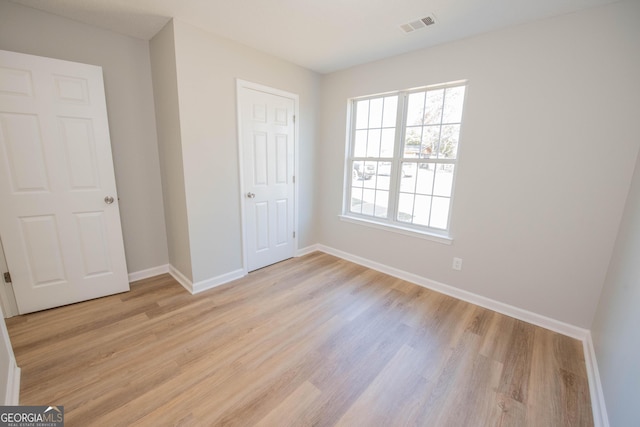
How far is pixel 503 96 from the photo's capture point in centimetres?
222

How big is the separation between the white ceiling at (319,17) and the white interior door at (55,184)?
1.68 ft

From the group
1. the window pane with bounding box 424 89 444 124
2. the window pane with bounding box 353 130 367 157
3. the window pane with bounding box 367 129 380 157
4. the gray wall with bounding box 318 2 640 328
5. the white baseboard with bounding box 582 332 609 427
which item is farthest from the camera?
the window pane with bounding box 353 130 367 157

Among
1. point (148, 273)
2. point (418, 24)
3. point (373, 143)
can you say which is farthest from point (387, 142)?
point (148, 273)

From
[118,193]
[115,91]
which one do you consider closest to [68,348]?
[118,193]

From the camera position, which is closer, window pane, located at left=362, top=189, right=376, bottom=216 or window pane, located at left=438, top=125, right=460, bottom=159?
window pane, located at left=438, top=125, right=460, bottom=159

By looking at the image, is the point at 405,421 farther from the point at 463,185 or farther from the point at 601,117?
the point at 601,117

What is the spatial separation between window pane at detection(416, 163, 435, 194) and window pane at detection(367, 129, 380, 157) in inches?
23.6

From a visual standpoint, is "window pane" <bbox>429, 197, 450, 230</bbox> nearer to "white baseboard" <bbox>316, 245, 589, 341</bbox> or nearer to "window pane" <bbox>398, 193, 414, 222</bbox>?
"window pane" <bbox>398, 193, 414, 222</bbox>

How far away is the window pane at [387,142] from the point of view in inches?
120

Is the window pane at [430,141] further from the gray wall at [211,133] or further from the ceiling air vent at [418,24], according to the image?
the gray wall at [211,133]

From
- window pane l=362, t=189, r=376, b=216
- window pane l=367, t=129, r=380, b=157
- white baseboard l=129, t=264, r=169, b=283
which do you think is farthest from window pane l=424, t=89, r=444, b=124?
white baseboard l=129, t=264, r=169, b=283

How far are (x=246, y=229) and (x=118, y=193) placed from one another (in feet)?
4.37

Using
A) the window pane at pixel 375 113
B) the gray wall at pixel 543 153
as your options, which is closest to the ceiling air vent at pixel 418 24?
the gray wall at pixel 543 153

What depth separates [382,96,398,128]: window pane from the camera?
9.80 feet
